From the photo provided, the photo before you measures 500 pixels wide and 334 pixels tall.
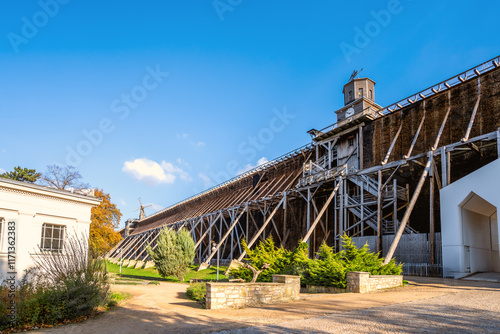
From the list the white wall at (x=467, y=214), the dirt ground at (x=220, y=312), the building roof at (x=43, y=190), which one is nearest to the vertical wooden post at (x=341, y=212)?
the white wall at (x=467, y=214)

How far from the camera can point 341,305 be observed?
9664 mm

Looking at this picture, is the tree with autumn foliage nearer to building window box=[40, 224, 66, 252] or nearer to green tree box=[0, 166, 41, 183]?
green tree box=[0, 166, 41, 183]

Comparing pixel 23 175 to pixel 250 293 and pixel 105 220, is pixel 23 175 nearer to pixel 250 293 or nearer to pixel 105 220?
pixel 105 220

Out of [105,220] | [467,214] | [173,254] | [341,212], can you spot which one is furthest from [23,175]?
[467,214]

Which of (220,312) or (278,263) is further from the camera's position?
(278,263)

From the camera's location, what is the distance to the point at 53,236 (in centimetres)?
1390

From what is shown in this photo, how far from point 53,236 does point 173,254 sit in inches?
342

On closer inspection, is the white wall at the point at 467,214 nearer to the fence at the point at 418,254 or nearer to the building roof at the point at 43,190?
the fence at the point at 418,254

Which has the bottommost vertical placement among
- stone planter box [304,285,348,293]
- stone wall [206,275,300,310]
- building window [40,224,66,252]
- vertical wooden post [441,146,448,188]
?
stone planter box [304,285,348,293]

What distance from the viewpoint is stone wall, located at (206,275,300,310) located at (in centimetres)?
973

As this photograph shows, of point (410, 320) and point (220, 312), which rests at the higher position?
point (410, 320)

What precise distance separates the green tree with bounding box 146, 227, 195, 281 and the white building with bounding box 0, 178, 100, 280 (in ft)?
23.4

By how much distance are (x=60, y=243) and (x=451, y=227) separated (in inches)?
642

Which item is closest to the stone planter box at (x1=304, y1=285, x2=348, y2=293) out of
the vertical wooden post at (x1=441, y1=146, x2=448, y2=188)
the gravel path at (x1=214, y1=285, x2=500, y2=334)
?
the gravel path at (x1=214, y1=285, x2=500, y2=334)
